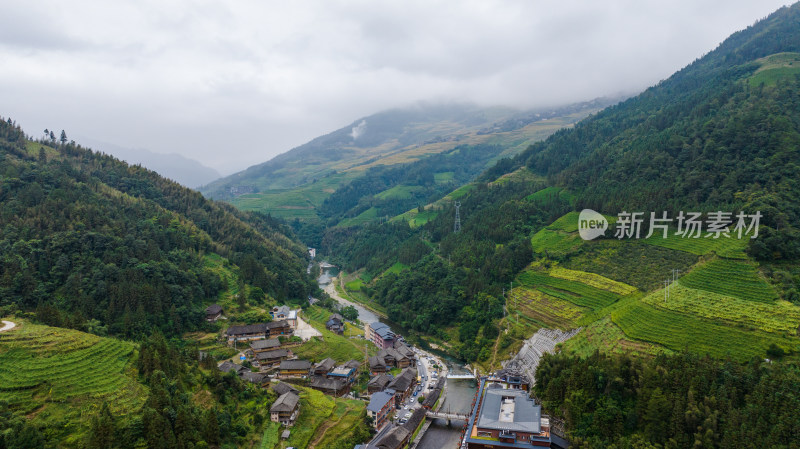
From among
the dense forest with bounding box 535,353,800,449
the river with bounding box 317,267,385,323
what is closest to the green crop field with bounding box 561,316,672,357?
the dense forest with bounding box 535,353,800,449

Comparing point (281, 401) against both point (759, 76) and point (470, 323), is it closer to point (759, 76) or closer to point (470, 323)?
point (470, 323)

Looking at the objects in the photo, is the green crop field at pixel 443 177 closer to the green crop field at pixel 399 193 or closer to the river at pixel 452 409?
the green crop field at pixel 399 193

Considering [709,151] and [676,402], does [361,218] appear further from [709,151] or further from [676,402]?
[676,402]

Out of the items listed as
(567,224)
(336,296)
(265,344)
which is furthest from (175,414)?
(336,296)

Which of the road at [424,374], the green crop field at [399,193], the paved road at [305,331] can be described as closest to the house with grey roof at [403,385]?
the road at [424,374]

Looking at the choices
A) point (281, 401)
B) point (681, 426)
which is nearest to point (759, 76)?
point (681, 426)

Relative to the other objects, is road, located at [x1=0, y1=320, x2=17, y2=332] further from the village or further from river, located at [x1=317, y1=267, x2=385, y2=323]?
river, located at [x1=317, y1=267, x2=385, y2=323]

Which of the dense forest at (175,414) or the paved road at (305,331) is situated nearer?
the dense forest at (175,414)
